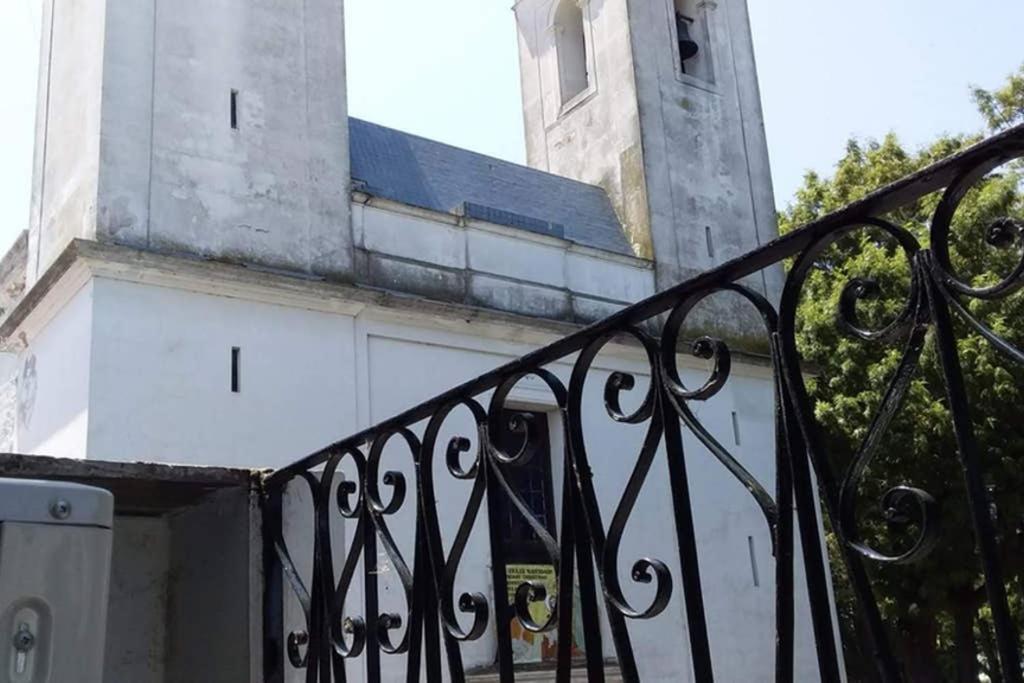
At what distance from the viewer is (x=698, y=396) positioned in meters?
2.17

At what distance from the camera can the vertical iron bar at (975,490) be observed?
1.72 metres

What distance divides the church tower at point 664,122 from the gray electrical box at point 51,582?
49.2 ft

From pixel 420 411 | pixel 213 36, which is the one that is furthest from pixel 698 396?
pixel 213 36

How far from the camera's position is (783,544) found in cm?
206

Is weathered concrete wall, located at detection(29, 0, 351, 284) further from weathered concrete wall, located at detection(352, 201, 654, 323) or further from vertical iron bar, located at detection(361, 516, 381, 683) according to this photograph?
vertical iron bar, located at detection(361, 516, 381, 683)

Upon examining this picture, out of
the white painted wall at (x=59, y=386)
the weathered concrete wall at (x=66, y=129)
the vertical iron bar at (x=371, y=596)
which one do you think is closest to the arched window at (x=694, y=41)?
the weathered concrete wall at (x=66, y=129)

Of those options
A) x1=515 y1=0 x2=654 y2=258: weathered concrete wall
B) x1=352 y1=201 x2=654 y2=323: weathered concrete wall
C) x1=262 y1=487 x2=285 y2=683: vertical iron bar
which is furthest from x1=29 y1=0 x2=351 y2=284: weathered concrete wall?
x1=262 y1=487 x2=285 y2=683: vertical iron bar

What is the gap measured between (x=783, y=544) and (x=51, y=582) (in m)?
1.33

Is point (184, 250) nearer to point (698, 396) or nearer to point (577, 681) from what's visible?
point (577, 681)

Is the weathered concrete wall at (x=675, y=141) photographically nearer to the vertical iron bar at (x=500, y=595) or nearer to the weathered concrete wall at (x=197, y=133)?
the weathered concrete wall at (x=197, y=133)

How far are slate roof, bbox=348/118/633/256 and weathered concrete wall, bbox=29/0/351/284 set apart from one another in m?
1.28

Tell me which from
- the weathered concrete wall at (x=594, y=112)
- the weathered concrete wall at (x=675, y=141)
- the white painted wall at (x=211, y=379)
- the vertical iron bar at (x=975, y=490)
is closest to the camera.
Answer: the vertical iron bar at (x=975, y=490)

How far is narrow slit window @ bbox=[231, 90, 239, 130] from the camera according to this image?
13.0 m

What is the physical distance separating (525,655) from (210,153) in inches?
266
